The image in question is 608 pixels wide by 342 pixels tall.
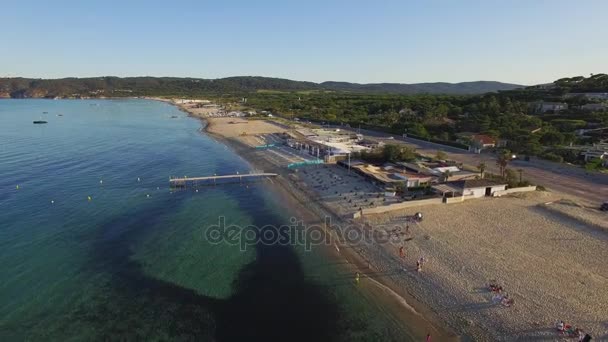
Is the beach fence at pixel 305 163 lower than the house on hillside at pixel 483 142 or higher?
lower

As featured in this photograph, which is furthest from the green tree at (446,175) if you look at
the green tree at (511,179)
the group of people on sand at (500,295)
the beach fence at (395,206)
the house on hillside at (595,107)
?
the house on hillside at (595,107)

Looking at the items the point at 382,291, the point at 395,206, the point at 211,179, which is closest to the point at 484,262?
the point at 382,291

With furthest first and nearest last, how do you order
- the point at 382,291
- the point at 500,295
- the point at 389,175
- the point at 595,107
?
the point at 595,107, the point at 389,175, the point at 382,291, the point at 500,295

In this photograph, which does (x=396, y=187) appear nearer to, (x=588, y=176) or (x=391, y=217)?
(x=391, y=217)

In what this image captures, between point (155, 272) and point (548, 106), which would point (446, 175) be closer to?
point (155, 272)

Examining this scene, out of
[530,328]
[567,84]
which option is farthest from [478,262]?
[567,84]

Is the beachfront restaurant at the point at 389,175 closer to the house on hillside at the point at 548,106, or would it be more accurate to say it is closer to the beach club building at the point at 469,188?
the beach club building at the point at 469,188
